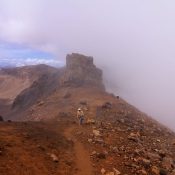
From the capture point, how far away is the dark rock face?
51.8 m

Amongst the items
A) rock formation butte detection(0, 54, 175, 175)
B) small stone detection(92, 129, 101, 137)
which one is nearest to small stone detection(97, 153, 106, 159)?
rock formation butte detection(0, 54, 175, 175)

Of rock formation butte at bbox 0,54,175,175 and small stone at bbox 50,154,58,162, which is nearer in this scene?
rock formation butte at bbox 0,54,175,175

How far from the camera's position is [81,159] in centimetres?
2298

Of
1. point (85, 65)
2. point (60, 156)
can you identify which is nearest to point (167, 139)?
point (60, 156)

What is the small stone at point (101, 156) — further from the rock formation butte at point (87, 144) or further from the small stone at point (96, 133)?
the small stone at point (96, 133)

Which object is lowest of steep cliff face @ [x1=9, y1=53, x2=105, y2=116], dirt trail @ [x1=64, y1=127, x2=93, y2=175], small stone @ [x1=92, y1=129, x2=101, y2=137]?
dirt trail @ [x1=64, y1=127, x2=93, y2=175]

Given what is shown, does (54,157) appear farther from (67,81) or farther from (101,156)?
(67,81)

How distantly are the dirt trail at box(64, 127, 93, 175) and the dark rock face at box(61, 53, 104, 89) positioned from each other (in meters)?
25.1

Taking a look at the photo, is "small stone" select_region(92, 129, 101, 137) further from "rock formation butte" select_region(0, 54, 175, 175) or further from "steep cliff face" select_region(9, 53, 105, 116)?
"steep cliff face" select_region(9, 53, 105, 116)

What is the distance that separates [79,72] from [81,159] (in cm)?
3028

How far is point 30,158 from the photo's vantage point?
2100cm

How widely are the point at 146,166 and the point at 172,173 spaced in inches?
71.3

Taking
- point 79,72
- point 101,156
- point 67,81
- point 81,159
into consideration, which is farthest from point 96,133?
point 79,72

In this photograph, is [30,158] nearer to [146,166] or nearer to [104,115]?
[146,166]
